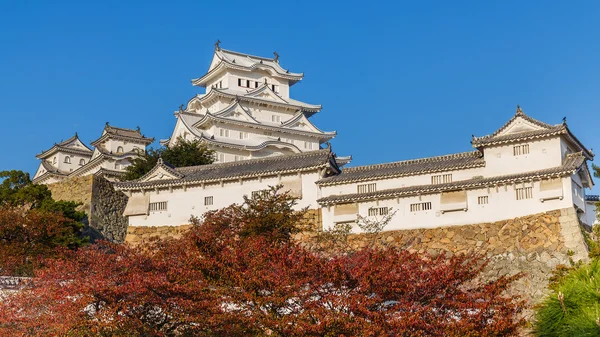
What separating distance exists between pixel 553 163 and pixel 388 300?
48.6 ft

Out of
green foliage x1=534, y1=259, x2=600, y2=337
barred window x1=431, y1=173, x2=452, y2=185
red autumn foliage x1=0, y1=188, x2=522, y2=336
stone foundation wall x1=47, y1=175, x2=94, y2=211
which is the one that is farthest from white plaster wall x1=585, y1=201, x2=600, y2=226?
stone foundation wall x1=47, y1=175, x2=94, y2=211

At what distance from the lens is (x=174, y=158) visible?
43844 millimetres

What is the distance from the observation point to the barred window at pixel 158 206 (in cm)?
3597

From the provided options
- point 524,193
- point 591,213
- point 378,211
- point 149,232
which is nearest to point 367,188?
point 378,211

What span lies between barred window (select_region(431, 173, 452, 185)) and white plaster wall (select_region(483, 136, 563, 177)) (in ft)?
4.81

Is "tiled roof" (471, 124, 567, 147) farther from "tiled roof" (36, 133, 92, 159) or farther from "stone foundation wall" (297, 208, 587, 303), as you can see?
"tiled roof" (36, 133, 92, 159)

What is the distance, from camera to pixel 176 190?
36.1 meters

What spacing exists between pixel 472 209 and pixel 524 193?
2.11 meters

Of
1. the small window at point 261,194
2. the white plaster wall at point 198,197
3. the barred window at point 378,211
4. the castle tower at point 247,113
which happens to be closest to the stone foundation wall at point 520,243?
the barred window at point 378,211

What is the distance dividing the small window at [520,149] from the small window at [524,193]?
180 cm

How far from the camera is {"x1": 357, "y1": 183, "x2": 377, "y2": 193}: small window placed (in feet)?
107

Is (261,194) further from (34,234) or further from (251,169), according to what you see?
(34,234)

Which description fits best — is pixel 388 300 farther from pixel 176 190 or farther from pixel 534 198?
pixel 176 190

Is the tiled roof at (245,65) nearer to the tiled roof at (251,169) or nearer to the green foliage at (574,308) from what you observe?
the tiled roof at (251,169)
